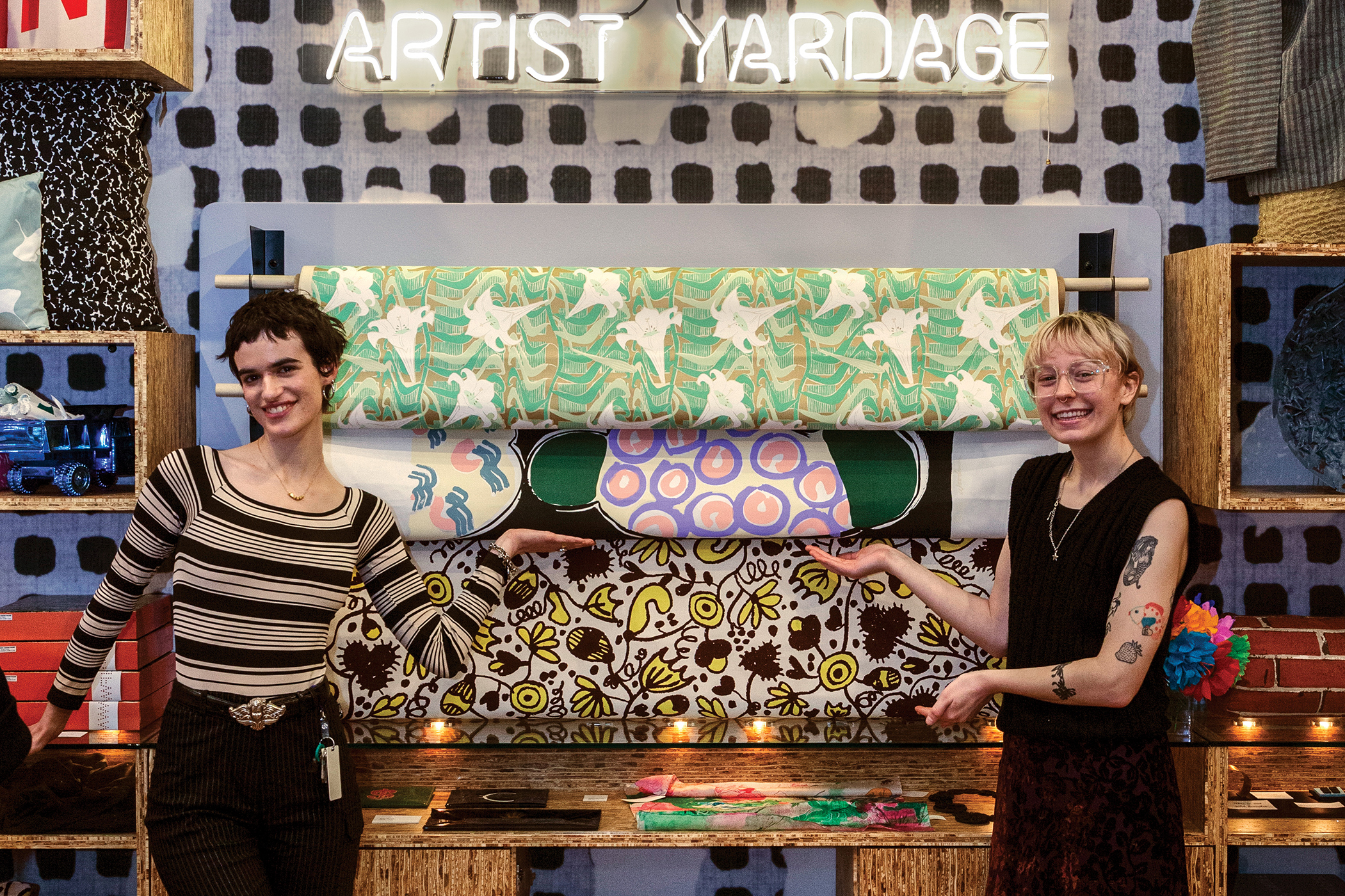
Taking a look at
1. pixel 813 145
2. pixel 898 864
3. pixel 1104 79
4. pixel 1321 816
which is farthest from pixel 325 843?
pixel 1104 79

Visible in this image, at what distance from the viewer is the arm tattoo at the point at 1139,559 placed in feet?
5.48

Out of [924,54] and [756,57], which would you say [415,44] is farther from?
[924,54]

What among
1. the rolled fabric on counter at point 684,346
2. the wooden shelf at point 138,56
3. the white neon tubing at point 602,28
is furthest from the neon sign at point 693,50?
the rolled fabric on counter at point 684,346

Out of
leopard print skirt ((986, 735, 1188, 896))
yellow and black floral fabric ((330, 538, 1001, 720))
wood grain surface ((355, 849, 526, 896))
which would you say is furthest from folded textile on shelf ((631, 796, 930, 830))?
leopard print skirt ((986, 735, 1188, 896))

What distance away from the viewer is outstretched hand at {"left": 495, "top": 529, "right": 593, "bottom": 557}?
87.6 inches

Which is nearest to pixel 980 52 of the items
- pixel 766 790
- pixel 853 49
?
pixel 853 49

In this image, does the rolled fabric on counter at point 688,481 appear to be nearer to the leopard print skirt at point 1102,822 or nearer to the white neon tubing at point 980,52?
the leopard print skirt at point 1102,822

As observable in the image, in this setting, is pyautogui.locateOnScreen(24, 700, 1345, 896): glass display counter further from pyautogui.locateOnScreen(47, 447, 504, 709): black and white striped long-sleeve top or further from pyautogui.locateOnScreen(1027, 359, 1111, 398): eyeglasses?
pyautogui.locateOnScreen(1027, 359, 1111, 398): eyeglasses

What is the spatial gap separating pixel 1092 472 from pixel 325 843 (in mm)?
1525

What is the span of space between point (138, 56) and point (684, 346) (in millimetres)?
1344

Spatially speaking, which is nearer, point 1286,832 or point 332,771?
point 332,771

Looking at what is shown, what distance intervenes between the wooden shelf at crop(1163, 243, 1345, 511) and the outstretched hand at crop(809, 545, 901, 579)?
2.40ft

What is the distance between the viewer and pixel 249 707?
174cm

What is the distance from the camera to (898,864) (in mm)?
2117
